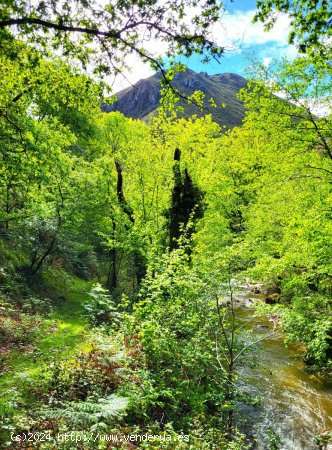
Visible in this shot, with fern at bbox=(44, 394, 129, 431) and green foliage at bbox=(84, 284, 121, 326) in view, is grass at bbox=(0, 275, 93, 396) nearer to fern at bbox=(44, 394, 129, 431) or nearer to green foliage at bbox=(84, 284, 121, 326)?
green foliage at bbox=(84, 284, 121, 326)

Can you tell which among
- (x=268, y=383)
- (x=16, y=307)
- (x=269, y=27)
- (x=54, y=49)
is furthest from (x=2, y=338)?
(x=269, y=27)

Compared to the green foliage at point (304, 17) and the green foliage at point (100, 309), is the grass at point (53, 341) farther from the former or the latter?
the green foliage at point (304, 17)

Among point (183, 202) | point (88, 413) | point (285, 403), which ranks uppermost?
point (183, 202)

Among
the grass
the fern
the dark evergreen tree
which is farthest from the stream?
the grass

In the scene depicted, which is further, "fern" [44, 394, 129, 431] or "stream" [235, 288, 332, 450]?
"stream" [235, 288, 332, 450]

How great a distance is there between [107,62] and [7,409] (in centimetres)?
659

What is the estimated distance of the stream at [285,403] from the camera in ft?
28.7

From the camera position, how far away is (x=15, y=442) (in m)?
4.78

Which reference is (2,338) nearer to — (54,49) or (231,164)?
(54,49)

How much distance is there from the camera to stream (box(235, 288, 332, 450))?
874cm

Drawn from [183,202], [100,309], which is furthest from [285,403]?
[183,202]

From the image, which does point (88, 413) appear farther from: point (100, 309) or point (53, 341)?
point (100, 309)

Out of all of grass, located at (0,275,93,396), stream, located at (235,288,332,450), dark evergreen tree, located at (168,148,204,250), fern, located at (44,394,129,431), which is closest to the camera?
fern, located at (44,394,129,431)

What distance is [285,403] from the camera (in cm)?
1032
